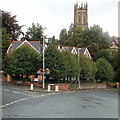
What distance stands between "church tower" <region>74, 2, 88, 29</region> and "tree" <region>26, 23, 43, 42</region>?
46632 mm

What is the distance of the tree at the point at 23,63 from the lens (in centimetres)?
4503

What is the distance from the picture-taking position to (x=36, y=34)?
97.2 meters

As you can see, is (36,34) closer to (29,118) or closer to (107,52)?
(107,52)

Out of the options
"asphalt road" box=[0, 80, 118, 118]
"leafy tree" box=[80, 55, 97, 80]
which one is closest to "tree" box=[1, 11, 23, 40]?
"leafy tree" box=[80, 55, 97, 80]

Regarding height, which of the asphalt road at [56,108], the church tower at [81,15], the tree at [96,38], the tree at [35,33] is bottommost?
the asphalt road at [56,108]

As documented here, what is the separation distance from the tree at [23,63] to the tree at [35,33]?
1948 inches

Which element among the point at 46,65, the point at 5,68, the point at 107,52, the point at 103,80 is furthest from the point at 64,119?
the point at 107,52

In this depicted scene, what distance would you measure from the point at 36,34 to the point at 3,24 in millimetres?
34991

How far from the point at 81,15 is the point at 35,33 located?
179 feet

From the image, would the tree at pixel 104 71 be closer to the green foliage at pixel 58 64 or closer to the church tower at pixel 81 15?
the green foliage at pixel 58 64

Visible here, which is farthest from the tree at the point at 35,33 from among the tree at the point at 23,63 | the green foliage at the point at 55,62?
the green foliage at the point at 55,62

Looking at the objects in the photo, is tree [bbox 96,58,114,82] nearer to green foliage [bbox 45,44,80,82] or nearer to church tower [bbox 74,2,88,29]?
green foliage [bbox 45,44,80,82]

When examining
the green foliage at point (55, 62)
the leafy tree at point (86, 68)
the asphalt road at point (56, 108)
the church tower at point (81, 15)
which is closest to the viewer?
the asphalt road at point (56, 108)

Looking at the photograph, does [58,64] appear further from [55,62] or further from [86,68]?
[86,68]
